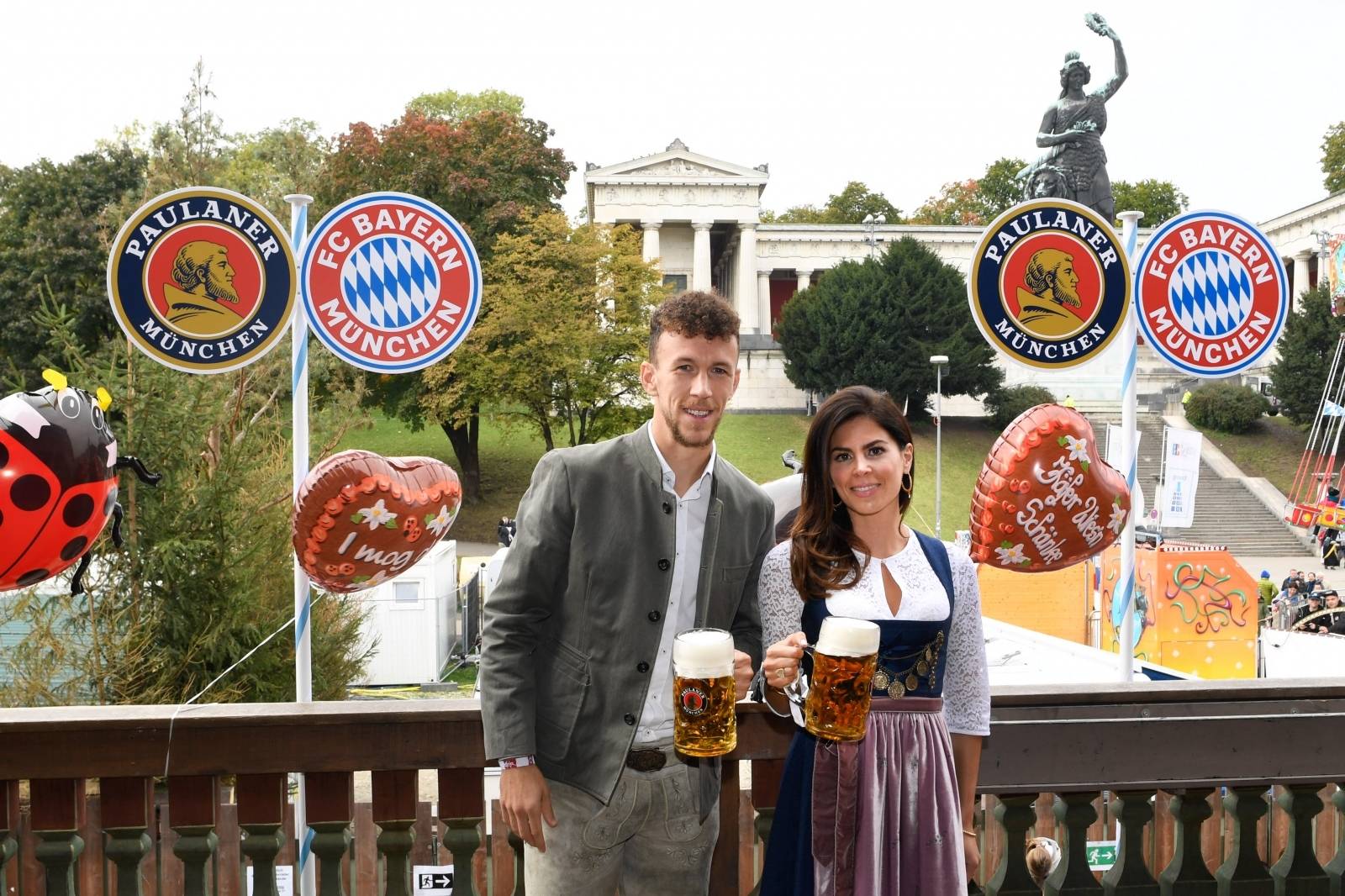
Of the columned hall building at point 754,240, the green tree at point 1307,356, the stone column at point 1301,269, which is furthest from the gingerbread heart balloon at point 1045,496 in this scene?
the stone column at point 1301,269

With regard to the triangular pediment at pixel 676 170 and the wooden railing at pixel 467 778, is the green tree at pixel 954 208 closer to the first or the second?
the triangular pediment at pixel 676 170

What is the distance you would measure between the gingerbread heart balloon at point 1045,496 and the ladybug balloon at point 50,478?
3189 millimetres

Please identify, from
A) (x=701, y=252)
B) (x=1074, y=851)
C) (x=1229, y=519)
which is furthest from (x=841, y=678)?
(x=701, y=252)

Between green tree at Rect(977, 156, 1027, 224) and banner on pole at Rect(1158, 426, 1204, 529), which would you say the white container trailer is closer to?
banner on pole at Rect(1158, 426, 1204, 529)

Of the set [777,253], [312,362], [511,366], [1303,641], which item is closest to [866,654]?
[1303,641]

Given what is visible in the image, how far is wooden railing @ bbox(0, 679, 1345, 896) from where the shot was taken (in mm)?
2488

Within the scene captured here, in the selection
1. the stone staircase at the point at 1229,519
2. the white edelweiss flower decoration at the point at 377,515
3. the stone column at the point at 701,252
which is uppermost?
the stone column at the point at 701,252

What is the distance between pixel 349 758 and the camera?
99.3 inches

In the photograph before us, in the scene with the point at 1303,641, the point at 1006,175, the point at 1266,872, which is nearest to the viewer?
the point at 1266,872

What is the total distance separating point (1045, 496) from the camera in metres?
4.50

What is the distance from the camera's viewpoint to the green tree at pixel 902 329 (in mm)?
44406

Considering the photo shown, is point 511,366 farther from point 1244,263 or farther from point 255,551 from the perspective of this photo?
point 1244,263

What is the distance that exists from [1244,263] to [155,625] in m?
7.42

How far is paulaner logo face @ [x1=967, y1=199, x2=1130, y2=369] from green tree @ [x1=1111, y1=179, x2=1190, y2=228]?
61636mm
